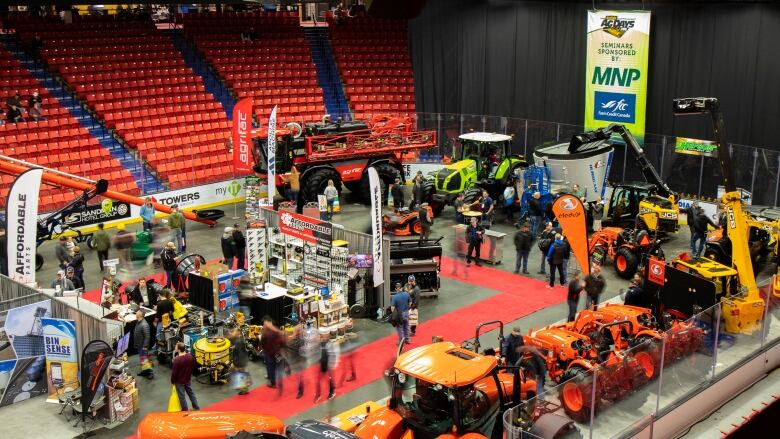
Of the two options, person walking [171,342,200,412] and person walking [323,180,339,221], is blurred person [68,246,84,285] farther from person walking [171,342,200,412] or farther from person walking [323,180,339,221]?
person walking [323,180,339,221]

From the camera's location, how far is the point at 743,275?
46.7ft

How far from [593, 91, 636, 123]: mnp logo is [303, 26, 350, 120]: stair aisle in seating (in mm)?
8088

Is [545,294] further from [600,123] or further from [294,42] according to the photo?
[294,42]

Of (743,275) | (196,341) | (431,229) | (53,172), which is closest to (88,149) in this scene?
(53,172)

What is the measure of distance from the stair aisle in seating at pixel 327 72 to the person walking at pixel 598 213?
946 centimetres

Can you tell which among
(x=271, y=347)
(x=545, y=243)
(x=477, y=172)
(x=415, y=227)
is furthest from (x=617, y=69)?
(x=271, y=347)

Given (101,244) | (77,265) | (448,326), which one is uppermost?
(101,244)

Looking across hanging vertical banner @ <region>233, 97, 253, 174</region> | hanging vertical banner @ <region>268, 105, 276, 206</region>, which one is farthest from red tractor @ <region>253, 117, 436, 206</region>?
hanging vertical banner @ <region>268, 105, 276, 206</region>

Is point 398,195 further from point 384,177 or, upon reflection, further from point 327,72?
point 327,72

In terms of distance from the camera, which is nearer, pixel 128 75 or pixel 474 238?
pixel 474 238

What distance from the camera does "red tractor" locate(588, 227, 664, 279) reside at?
17578 millimetres

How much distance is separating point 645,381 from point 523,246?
696cm

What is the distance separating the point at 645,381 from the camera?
36.4ft

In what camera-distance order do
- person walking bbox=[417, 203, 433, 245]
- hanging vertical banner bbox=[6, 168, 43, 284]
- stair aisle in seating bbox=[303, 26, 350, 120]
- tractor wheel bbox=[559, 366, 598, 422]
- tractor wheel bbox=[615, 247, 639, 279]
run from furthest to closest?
stair aisle in seating bbox=[303, 26, 350, 120], person walking bbox=[417, 203, 433, 245], tractor wheel bbox=[615, 247, 639, 279], hanging vertical banner bbox=[6, 168, 43, 284], tractor wheel bbox=[559, 366, 598, 422]
